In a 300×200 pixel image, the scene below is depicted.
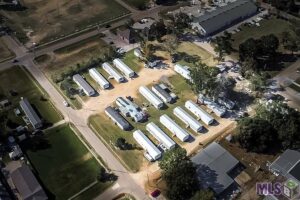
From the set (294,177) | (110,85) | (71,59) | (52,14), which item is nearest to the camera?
(294,177)

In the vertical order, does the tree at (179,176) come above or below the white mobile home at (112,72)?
below

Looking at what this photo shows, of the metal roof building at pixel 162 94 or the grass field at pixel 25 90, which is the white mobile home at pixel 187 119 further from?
the grass field at pixel 25 90

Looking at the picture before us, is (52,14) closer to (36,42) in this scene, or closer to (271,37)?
(36,42)

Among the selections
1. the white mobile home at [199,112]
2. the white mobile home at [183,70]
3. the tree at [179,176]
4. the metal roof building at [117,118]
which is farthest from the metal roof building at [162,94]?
the tree at [179,176]

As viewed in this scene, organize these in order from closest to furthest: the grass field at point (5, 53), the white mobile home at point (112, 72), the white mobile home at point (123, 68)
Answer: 1. the white mobile home at point (112, 72)
2. the white mobile home at point (123, 68)
3. the grass field at point (5, 53)

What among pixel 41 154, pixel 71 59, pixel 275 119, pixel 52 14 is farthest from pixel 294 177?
pixel 52 14

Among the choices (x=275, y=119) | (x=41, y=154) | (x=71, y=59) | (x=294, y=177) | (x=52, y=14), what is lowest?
(x=294, y=177)
